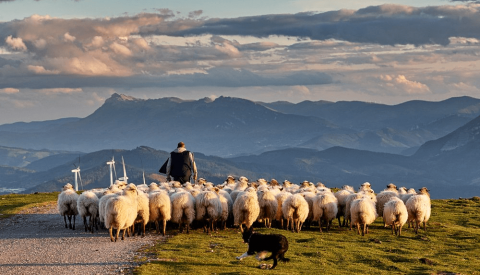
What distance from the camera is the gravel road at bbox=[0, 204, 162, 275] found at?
825 inches

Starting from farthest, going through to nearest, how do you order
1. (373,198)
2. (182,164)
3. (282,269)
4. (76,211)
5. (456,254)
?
(182,164)
(373,198)
(76,211)
(456,254)
(282,269)

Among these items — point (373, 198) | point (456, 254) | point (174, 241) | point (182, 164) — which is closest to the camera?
point (174, 241)

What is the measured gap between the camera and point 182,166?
1587 inches

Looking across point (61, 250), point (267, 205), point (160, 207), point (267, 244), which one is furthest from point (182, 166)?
point (267, 244)

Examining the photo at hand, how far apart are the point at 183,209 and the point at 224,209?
2.24 m

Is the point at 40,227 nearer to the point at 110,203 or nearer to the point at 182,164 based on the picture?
the point at 110,203

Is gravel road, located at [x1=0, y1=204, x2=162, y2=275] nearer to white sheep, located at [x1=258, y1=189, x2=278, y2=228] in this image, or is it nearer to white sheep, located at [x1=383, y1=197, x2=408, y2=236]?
white sheep, located at [x1=258, y1=189, x2=278, y2=228]

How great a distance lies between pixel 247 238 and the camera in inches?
879

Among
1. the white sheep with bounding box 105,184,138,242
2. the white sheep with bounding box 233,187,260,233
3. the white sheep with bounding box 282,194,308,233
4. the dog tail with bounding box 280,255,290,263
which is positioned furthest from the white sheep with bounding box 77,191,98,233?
the dog tail with bounding box 280,255,290,263

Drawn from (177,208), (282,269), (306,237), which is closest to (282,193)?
(306,237)

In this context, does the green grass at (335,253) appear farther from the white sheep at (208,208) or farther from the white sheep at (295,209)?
the white sheep at (295,209)

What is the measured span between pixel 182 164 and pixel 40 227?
1076 cm

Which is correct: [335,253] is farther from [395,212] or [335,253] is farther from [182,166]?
[182,166]

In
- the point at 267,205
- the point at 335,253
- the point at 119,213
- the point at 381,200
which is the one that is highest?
the point at 381,200
